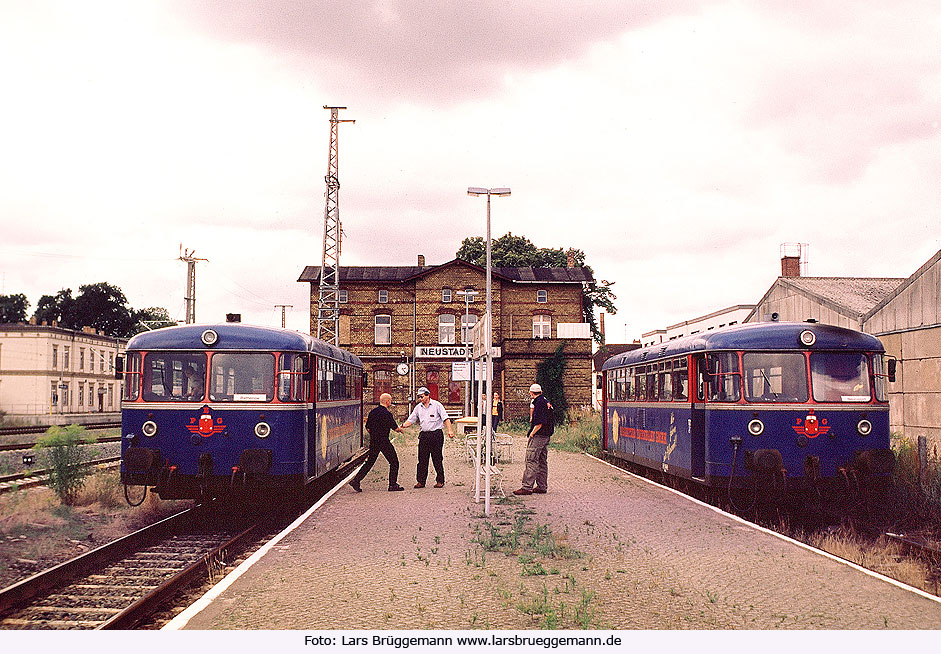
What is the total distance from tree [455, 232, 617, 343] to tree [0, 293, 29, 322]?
1569 inches

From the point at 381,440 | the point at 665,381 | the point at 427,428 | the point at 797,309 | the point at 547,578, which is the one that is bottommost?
the point at 547,578

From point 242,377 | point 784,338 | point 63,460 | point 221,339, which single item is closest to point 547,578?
point 242,377

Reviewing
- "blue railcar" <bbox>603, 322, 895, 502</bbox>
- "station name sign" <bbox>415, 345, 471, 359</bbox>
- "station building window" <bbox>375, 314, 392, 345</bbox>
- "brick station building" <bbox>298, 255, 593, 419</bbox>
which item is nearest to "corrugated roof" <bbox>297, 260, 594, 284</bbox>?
"brick station building" <bbox>298, 255, 593, 419</bbox>

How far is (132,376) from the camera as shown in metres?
12.1

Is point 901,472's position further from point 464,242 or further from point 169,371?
point 464,242

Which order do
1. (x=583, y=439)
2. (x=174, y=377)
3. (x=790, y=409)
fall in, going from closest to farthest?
(x=174, y=377), (x=790, y=409), (x=583, y=439)

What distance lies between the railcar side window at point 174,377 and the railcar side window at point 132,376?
0.11 metres

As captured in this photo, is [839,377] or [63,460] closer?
[839,377]

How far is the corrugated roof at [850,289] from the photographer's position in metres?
28.1

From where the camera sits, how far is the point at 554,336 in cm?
5234

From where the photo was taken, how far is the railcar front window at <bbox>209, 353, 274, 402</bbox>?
475 inches

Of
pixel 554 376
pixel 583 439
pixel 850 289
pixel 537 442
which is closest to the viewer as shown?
pixel 537 442

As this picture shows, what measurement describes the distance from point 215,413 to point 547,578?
599 centimetres

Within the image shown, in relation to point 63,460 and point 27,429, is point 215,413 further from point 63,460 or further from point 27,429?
point 27,429
